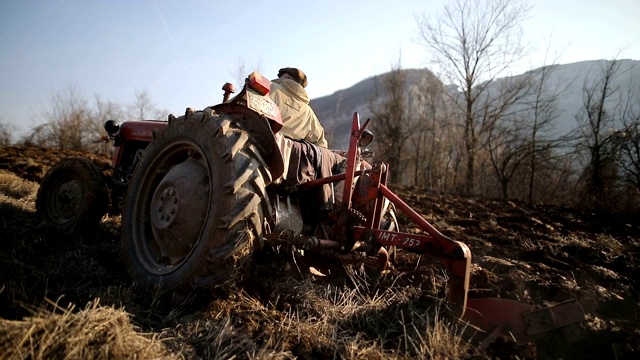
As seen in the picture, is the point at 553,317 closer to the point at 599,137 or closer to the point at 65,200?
the point at 65,200

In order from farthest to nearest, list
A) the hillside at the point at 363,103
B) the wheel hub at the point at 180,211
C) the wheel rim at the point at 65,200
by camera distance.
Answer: the hillside at the point at 363,103
the wheel rim at the point at 65,200
the wheel hub at the point at 180,211

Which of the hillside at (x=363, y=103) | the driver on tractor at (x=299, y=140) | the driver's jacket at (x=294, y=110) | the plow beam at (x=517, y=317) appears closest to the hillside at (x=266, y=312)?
the plow beam at (x=517, y=317)

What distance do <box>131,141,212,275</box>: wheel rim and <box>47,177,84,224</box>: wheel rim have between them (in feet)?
5.00

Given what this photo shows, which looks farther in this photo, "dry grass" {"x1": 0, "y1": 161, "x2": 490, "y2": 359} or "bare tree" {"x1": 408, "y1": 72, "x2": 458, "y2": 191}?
"bare tree" {"x1": 408, "y1": 72, "x2": 458, "y2": 191}

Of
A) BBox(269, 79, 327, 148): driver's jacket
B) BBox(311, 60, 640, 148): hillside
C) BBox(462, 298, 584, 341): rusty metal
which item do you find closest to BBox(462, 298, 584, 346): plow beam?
BBox(462, 298, 584, 341): rusty metal

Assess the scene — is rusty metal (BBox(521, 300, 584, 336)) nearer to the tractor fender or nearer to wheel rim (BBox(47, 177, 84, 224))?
the tractor fender

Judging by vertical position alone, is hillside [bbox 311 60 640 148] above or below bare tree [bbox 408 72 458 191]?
above

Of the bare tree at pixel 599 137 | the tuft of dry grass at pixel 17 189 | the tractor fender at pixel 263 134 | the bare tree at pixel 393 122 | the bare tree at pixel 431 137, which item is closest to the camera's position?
the tractor fender at pixel 263 134

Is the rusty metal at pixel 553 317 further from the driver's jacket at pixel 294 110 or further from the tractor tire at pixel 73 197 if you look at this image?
the tractor tire at pixel 73 197

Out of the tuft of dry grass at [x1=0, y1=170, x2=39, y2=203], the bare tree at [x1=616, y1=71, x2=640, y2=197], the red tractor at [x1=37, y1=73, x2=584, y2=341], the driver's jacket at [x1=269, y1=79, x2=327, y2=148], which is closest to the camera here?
the red tractor at [x1=37, y1=73, x2=584, y2=341]

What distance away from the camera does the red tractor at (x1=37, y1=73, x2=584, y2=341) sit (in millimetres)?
2127

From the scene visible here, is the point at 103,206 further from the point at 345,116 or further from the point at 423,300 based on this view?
the point at 345,116

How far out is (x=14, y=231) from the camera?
11.2 ft

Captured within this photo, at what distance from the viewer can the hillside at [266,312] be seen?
1.54m
